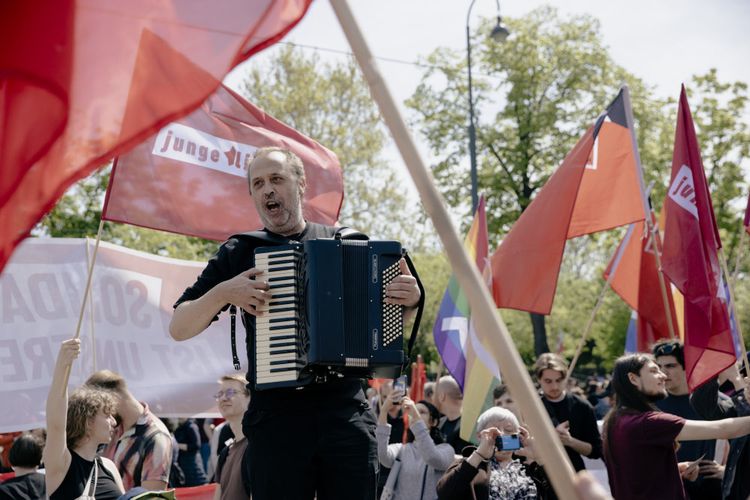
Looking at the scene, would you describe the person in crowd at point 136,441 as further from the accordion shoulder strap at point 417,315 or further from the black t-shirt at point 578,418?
the black t-shirt at point 578,418

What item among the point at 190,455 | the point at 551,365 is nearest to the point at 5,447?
the point at 190,455

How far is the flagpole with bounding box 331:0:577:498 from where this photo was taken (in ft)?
6.71

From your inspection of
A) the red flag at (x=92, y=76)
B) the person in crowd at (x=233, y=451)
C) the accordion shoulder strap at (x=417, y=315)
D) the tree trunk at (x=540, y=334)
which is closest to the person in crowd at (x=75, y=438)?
the person in crowd at (x=233, y=451)

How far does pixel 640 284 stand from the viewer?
12.8 meters

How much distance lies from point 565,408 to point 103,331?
12.4 feet

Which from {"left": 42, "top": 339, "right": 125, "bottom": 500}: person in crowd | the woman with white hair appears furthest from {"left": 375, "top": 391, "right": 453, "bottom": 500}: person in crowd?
{"left": 42, "top": 339, "right": 125, "bottom": 500}: person in crowd

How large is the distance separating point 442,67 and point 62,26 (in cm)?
2790

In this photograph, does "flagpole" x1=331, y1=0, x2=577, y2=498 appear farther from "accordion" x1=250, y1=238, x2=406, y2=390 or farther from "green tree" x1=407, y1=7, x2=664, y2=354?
"green tree" x1=407, y1=7, x2=664, y2=354

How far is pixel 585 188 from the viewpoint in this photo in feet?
33.4

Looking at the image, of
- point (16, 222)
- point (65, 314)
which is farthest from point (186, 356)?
point (16, 222)

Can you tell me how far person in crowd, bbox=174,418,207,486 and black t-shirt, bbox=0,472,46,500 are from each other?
200 inches

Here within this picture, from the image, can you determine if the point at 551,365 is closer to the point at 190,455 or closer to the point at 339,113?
the point at 190,455

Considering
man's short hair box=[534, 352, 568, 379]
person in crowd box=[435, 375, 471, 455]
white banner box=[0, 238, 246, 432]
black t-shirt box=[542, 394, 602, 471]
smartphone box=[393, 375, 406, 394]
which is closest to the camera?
smartphone box=[393, 375, 406, 394]

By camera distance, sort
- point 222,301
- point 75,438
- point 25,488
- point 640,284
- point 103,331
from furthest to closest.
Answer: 1. point 640,284
2. point 103,331
3. point 25,488
4. point 75,438
5. point 222,301
